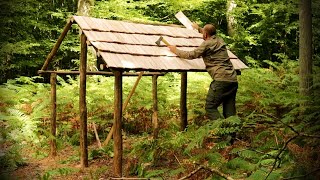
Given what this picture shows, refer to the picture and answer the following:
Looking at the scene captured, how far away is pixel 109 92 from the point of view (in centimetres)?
1021

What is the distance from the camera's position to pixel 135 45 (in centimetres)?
639

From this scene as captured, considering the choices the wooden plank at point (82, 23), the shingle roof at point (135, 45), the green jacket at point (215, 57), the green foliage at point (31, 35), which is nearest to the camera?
the shingle roof at point (135, 45)

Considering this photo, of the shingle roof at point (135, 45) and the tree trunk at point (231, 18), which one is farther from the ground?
the tree trunk at point (231, 18)

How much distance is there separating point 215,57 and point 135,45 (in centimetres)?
154

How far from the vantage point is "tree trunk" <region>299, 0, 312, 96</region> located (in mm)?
6448

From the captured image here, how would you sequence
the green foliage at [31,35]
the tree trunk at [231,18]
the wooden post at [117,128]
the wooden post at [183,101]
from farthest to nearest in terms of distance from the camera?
the tree trunk at [231,18], the green foliage at [31,35], the wooden post at [183,101], the wooden post at [117,128]

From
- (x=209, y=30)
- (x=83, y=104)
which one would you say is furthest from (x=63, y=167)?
(x=209, y=30)

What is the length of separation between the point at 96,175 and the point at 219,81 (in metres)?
2.85

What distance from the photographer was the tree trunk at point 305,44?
21.2 ft

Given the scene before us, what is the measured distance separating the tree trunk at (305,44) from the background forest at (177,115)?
37 centimetres

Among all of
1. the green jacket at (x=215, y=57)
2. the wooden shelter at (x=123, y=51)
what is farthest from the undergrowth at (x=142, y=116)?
the green jacket at (x=215, y=57)

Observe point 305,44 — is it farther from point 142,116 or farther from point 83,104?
point 142,116

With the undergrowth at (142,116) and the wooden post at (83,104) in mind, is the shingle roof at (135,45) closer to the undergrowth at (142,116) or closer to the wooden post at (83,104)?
the wooden post at (83,104)

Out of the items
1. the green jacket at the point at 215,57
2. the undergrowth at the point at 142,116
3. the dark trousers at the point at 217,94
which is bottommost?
the undergrowth at the point at 142,116
